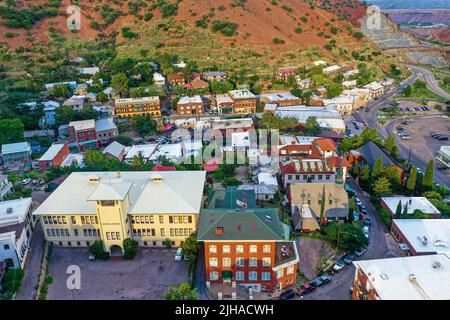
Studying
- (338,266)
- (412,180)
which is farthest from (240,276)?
(412,180)

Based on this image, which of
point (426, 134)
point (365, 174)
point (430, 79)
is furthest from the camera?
point (430, 79)

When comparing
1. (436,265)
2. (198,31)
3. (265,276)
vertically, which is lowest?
(265,276)

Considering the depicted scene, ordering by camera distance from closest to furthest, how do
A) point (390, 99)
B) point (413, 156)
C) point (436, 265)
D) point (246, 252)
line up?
point (436, 265) < point (246, 252) < point (413, 156) < point (390, 99)

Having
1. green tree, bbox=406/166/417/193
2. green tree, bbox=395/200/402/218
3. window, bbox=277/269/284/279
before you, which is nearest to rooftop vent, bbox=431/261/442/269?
window, bbox=277/269/284/279

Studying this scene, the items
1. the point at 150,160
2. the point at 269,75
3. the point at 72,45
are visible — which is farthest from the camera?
the point at 72,45

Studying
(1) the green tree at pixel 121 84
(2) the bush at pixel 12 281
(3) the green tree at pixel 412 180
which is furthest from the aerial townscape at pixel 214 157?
(3) the green tree at pixel 412 180

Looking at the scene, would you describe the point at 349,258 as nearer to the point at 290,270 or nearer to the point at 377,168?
the point at 290,270

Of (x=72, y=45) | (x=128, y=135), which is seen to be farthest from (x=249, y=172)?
(x=72, y=45)
